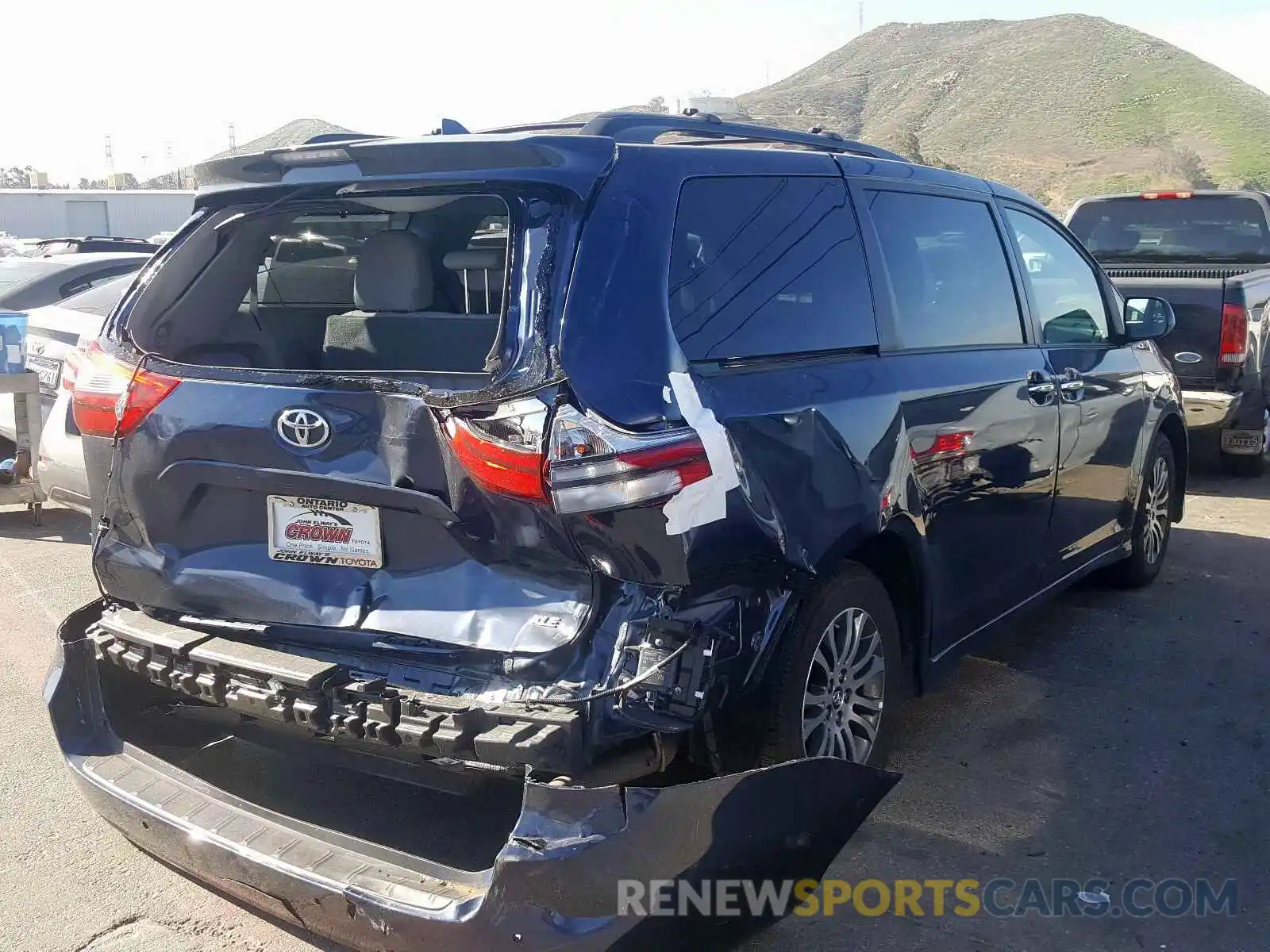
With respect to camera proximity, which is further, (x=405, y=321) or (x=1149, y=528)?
(x=1149, y=528)

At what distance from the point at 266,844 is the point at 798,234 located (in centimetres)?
207

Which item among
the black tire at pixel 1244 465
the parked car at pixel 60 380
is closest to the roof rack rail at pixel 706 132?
the parked car at pixel 60 380

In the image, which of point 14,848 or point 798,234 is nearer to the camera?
point 798,234

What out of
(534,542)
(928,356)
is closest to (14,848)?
(534,542)

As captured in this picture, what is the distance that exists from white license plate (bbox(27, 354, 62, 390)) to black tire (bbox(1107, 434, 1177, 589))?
19.6 feet

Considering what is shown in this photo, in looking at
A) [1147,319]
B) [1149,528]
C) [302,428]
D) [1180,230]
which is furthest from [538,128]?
[1180,230]

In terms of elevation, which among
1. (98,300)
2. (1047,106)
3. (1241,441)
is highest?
(1047,106)

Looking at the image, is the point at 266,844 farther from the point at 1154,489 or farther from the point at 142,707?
the point at 1154,489

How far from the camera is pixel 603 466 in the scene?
244 centimetres

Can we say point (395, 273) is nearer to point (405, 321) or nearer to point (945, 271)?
point (405, 321)

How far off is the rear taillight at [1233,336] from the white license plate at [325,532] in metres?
7.01

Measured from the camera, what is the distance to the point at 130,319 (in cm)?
329

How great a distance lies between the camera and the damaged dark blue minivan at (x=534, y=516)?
246 cm

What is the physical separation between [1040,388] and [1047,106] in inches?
3048
